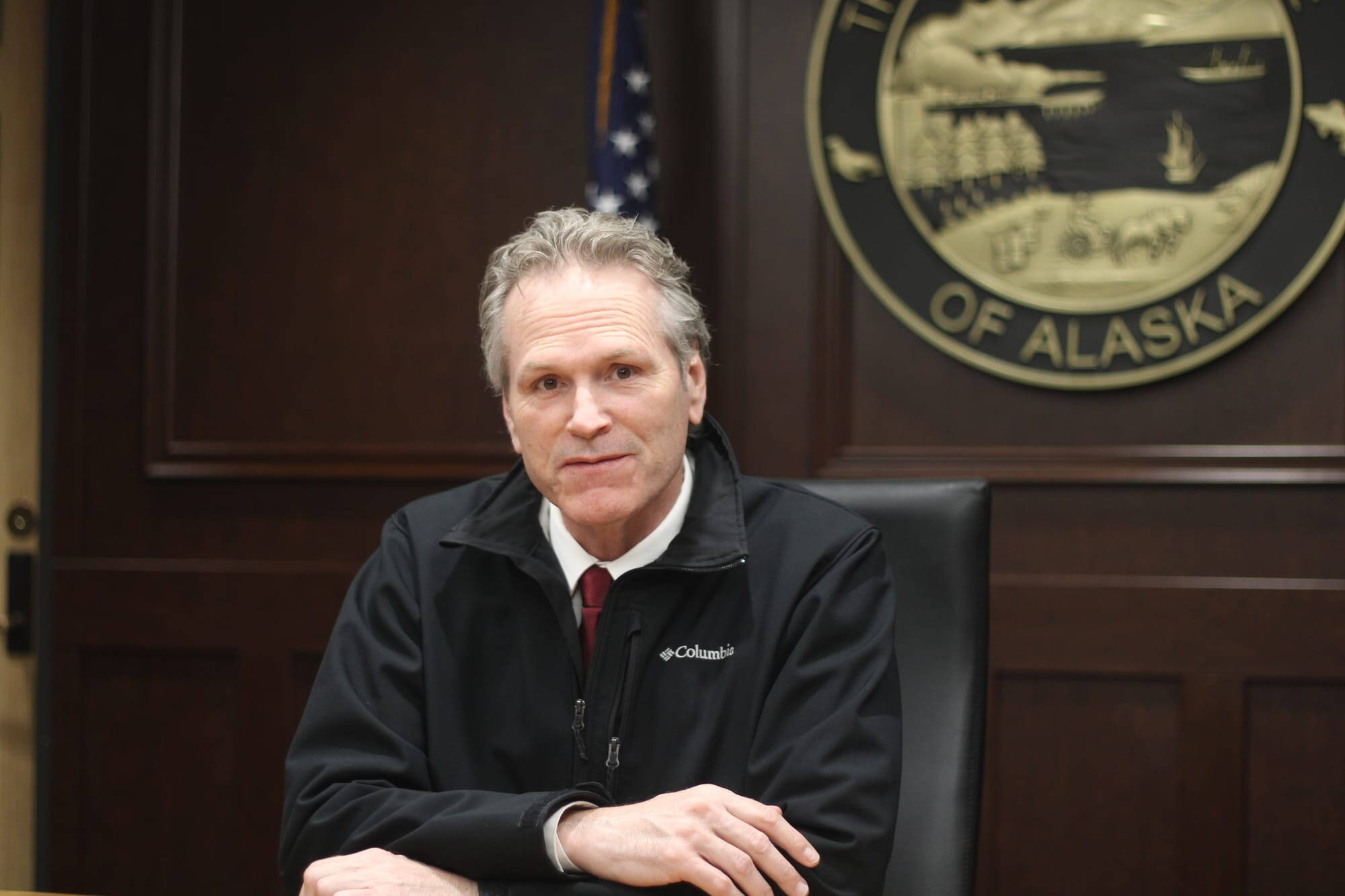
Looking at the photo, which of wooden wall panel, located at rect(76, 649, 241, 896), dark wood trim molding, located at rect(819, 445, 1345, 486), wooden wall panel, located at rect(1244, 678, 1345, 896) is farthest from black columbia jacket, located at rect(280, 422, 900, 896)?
wooden wall panel, located at rect(76, 649, 241, 896)

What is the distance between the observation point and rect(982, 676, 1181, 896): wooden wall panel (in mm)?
2469

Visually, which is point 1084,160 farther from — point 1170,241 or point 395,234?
point 395,234

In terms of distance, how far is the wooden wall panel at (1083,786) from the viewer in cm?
247

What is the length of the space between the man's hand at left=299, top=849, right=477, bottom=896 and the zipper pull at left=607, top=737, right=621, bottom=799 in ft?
0.76

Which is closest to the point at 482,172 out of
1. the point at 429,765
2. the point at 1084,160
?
the point at 1084,160

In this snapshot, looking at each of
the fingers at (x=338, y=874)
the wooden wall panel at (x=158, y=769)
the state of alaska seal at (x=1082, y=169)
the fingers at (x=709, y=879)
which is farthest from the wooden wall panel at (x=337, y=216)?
the fingers at (x=709, y=879)

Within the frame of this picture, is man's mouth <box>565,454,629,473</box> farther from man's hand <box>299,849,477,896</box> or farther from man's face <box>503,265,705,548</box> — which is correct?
man's hand <box>299,849,477,896</box>

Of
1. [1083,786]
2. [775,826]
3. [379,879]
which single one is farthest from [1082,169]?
[379,879]

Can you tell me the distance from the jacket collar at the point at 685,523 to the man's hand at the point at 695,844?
307 mm

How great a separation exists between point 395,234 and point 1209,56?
67.3 inches

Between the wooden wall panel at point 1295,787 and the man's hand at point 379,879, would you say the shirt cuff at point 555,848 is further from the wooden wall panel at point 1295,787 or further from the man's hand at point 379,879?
the wooden wall panel at point 1295,787

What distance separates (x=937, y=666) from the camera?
1567 millimetres

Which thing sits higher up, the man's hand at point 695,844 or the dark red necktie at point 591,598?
the dark red necktie at point 591,598

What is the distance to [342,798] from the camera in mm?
1385
